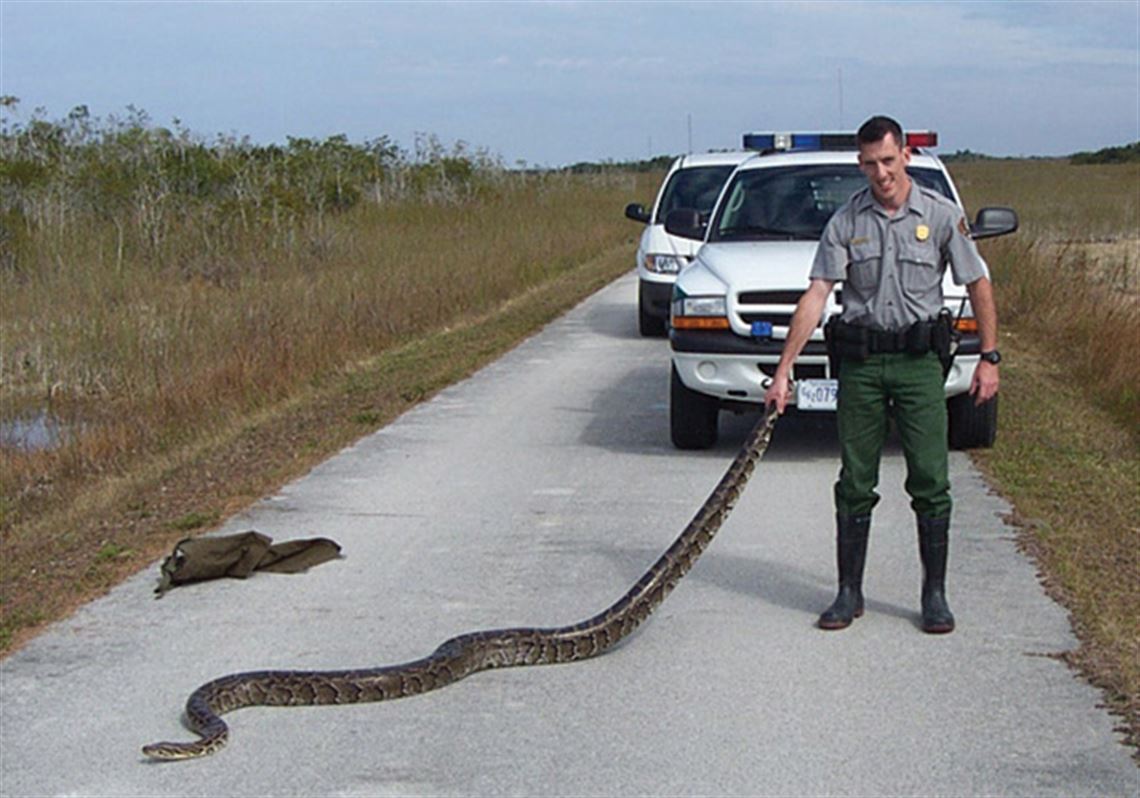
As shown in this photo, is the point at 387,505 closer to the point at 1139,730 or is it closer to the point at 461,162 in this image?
the point at 1139,730

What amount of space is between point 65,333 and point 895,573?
9.36 metres

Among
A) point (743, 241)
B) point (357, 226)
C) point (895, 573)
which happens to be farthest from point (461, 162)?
point (895, 573)

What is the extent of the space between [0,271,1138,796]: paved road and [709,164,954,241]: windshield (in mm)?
2130

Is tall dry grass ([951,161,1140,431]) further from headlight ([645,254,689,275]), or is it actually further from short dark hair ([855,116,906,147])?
short dark hair ([855,116,906,147])

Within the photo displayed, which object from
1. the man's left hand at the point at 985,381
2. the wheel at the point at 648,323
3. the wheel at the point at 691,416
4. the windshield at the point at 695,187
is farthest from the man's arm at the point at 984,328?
the windshield at the point at 695,187

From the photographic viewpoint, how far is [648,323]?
1822 cm

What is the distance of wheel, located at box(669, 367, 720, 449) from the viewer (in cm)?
1062

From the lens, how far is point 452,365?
15930 mm

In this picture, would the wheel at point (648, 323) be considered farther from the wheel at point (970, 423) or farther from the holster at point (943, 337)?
the holster at point (943, 337)

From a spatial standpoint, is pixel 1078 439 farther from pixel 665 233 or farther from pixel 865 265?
pixel 665 233

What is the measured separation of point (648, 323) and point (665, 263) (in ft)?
2.61

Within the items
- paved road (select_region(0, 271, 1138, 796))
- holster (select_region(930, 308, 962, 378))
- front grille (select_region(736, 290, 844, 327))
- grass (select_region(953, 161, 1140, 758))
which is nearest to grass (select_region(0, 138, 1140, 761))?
grass (select_region(953, 161, 1140, 758))

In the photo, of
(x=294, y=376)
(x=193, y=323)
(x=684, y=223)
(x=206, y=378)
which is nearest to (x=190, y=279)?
(x=193, y=323)

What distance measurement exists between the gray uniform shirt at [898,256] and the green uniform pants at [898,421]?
194 mm
